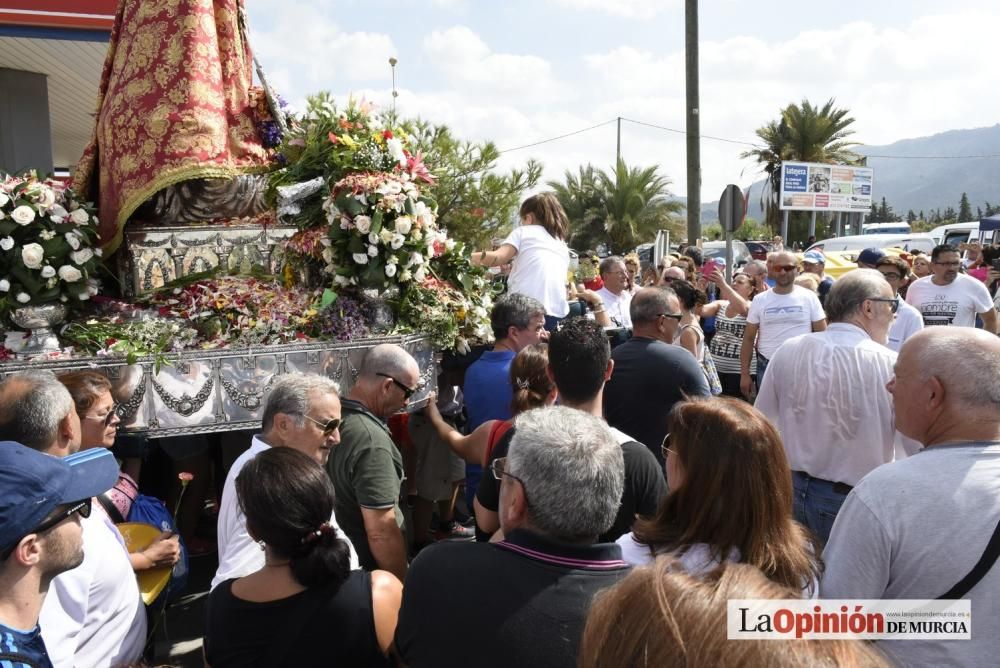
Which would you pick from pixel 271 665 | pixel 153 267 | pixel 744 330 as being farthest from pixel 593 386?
pixel 744 330

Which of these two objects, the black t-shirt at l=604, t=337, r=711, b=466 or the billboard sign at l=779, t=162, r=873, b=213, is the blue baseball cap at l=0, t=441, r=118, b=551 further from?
the billboard sign at l=779, t=162, r=873, b=213

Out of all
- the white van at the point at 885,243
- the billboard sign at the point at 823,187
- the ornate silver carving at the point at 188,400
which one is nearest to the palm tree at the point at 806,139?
the billboard sign at the point at 823,187

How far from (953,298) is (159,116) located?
6.74 meters

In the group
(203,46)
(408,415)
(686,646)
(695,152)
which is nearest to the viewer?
(686,646)

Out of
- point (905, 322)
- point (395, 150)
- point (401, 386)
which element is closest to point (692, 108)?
point (905, 322)

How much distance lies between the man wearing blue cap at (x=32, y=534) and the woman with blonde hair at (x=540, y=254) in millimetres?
3682

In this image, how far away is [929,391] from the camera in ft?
7.16

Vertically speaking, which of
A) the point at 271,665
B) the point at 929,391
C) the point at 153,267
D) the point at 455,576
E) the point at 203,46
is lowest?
the point at 271,665

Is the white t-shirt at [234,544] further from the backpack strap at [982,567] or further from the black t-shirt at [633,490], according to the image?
the backpack strap at [982,567]

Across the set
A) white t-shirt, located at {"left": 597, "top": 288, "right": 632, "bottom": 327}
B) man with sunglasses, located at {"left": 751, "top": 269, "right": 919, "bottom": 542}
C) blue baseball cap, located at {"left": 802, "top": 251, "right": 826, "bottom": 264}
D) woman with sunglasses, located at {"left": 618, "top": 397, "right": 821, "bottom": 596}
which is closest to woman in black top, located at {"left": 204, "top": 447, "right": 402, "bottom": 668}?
woman with sunglasses, located at {"left": 618, "top": 397, "right": 821, "bottom": 596}

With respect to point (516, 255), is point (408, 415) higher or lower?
lower

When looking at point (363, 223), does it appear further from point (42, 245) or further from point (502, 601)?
point (502, 601)

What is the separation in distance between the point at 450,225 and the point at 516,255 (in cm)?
757

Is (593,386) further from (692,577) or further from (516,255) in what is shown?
(516,255)
